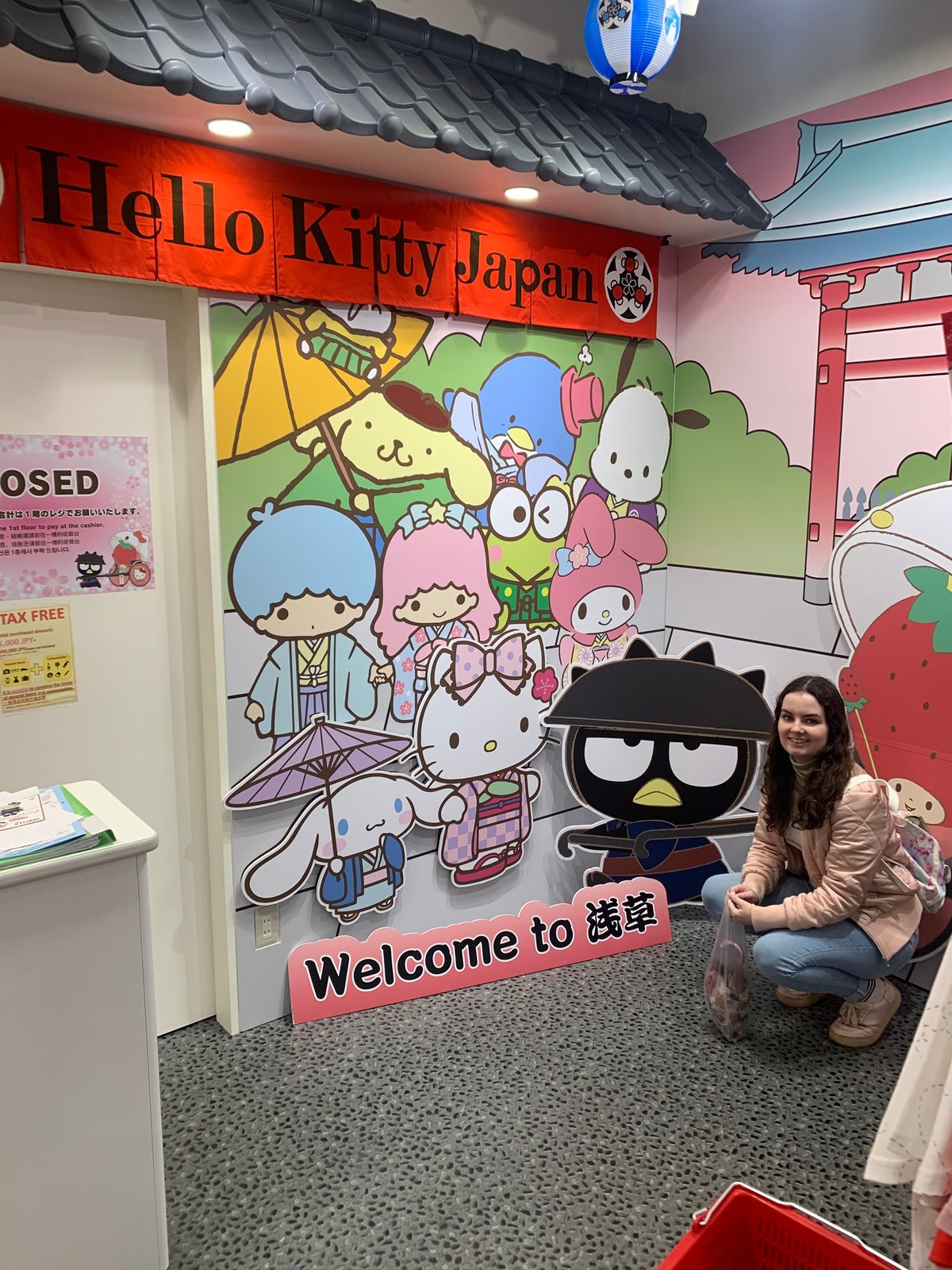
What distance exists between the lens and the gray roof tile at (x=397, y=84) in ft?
6.29

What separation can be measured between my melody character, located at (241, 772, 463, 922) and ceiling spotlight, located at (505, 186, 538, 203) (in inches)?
73.5

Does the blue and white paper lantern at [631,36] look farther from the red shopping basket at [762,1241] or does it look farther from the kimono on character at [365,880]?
the red shopping basket at [762,1241]

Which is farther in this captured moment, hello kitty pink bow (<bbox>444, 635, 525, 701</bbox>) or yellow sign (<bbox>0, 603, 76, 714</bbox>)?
hello kitty pink bow (<bbox>444, 635, 525, 701</bbox>)

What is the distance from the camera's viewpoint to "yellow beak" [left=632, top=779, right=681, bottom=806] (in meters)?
3.30

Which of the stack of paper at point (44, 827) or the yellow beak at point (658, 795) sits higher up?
the stack of paper at point (44, 827)

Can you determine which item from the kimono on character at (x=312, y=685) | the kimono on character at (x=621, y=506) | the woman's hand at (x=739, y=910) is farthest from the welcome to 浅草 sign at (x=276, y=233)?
the woman's hand at (x=739, y=910)

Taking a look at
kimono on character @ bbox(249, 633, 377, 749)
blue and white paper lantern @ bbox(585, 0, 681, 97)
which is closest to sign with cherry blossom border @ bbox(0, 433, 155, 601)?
kimono on character @ bbox(249, 633, 377, 749)

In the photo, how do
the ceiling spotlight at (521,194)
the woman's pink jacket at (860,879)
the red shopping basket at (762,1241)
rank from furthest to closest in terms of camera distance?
1. the ceiling spotlight at (521,194)
2. the woman's pink jacket at (860,879)
3. the red shopping basket at (762,1241)

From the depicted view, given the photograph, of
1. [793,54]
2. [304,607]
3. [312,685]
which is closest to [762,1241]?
[312,685]

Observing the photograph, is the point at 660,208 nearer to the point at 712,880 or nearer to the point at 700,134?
the point at 700,134

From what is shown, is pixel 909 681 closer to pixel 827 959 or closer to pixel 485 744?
pixel 827 959

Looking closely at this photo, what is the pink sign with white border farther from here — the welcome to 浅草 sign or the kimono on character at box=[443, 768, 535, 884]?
the welcome to 浅草 sign

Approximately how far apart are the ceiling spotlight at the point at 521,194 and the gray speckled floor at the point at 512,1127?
8.26 ft

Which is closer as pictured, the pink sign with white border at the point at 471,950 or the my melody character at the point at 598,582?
the pink sign with white border at the point at 471,950
